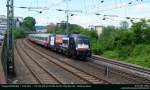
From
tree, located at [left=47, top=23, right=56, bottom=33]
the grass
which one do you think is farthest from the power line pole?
tree, located at [left=47, top=23, right=56, bottom=33]

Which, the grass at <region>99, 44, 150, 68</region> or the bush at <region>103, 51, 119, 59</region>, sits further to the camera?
the bush at <region>103, 51, 119, 59</region>

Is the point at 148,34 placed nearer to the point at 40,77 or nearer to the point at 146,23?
the point at 146,23

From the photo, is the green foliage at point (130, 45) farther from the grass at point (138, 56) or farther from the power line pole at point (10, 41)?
the power line pole at point (10, 41)

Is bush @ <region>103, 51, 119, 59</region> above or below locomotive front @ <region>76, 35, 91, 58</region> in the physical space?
below

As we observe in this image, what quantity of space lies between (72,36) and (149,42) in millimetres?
9656

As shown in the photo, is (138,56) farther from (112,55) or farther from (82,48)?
(82,48)

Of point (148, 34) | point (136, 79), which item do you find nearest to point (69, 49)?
point (148, 34)

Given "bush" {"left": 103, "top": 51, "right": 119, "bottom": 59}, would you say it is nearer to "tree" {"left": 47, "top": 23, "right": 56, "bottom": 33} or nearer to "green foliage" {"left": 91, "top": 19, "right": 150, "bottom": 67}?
"green foliage" {"left": 91, "top": 19, "right": 150, "bottom": 67}

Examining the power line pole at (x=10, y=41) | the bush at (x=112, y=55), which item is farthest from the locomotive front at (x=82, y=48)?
the power line pole at (x=10, y=41)

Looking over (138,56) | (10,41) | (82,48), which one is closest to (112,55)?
(82,48)

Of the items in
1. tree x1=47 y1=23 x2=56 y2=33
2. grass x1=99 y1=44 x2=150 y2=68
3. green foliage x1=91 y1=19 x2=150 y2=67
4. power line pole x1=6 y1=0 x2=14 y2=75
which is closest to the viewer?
power line pole x1=6 y1=0 x2=14 y2=75

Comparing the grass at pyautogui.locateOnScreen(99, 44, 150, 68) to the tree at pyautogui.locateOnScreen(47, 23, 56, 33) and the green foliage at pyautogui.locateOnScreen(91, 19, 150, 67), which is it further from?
the tree at pyautogui.locateOnScreen(47, 23, 56, 33)

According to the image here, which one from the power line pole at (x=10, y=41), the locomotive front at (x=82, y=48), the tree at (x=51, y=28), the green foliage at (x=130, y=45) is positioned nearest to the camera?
the power line pole at (x=10, y=41)

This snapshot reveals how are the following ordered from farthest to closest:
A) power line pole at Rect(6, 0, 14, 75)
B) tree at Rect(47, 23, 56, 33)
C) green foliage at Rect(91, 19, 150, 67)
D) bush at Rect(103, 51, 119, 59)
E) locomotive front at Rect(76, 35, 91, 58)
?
tree at Rect(47, 23, 56, 33) < bush at Rect(103, 51, 119, 59) < locomotive front at Rect(76, 35, 91, 58) < green foliage at Rect(91, 19, 150, 67) < power line pole at Rect(6, 0, 14, 75)
